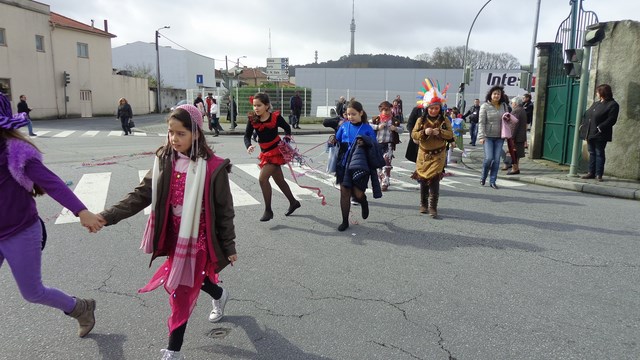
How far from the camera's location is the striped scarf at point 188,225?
2.88m

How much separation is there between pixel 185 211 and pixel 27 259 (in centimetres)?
100

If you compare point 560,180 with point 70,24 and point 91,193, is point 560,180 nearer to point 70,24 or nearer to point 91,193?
point 91,193

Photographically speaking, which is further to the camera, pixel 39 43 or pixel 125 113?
pixel 39 43

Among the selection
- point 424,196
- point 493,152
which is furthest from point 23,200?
point 493,152

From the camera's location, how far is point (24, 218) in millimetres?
2744

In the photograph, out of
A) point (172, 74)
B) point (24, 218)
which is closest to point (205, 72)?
point (172, 74)

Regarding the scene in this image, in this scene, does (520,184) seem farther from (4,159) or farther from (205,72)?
(205,72)

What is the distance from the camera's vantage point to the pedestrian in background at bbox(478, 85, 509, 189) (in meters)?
8.62

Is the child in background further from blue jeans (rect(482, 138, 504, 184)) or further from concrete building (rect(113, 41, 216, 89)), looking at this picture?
concrete building (rect(113, 41, 216, 89))

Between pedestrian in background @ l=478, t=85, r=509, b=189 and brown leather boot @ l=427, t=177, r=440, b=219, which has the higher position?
A: pedestrian in background @ l=478, t=85, r=509, b=189

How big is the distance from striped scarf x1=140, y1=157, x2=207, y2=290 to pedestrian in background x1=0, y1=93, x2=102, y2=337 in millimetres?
494

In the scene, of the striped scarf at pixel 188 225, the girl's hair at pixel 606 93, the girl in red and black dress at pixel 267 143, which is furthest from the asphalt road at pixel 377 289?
the girl's hair at pixel 606 93

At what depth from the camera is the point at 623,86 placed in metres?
9.38

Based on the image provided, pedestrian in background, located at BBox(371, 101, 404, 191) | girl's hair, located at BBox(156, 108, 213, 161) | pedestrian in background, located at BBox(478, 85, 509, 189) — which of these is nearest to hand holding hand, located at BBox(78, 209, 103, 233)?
girl's hair, located at BBox(156, 108, 213, 161)
